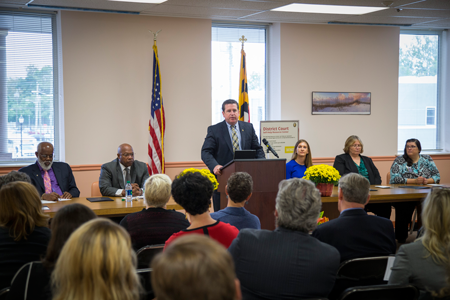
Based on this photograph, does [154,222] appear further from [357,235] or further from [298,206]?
[357,235]

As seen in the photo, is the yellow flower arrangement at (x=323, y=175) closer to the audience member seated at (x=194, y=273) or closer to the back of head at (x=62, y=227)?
the back of head at (x=62, y=227)

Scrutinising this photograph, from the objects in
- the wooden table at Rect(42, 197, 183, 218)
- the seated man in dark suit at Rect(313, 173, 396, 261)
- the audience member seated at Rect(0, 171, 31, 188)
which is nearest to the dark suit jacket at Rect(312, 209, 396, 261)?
the seated man in dark suit at Rect(313, 173, 396, 261)

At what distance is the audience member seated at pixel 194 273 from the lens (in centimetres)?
88

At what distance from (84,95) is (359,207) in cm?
500

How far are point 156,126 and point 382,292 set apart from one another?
5.15m

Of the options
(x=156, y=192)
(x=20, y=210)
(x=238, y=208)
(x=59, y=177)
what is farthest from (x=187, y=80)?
(x=20, y=210)

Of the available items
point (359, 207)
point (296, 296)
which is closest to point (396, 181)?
point (359, 207)

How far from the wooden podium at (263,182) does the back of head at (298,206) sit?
1.76 metres

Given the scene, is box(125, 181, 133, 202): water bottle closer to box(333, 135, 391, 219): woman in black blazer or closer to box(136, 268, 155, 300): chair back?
box(136, 268, 155, 300): chair back

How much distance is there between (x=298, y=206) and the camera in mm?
2020

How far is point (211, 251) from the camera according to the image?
3.01 feet

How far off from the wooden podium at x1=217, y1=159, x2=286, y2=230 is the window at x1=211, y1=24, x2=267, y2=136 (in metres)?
3.59

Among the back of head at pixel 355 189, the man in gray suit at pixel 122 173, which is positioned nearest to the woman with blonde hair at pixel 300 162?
the man in gray suit at pixel 122 173

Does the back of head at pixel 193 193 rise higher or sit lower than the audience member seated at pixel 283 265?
higher
